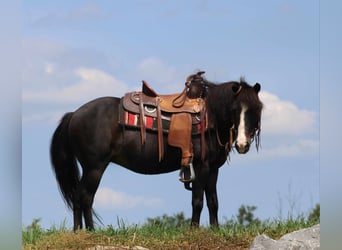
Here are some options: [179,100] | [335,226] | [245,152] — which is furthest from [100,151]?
[335,226]

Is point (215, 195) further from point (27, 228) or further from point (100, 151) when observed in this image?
point (27, 228)

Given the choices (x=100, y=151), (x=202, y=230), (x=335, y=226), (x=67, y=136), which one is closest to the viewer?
(x=335, y=226)

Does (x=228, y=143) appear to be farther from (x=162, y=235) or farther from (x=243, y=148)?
(x=162, y=235)

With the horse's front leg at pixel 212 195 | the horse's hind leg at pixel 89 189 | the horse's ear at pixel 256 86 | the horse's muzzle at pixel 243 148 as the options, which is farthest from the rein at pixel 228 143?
the horse's hind leg at pixel 89 189

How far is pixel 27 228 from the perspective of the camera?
7.05 m

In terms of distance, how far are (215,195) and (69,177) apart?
177 centimetres

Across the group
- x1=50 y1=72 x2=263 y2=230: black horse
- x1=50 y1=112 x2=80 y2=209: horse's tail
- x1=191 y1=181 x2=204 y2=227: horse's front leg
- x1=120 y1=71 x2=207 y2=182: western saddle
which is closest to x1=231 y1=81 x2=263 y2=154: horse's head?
x1=50 y1=72 x2=263 y2=230: black horse

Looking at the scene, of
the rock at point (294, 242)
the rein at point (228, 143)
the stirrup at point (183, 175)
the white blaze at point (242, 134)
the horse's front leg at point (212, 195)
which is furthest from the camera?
the horse's front leg at point (212, 195)

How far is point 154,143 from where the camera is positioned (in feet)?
24.8

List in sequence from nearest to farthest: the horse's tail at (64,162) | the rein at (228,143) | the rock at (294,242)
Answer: the rock at (294,242), the rein at (228,143), the horse's tail at (64,162)

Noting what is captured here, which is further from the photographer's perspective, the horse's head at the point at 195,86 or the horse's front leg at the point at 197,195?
the horse's head at the point at 195,86

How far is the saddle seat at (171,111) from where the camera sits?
24.4 feet

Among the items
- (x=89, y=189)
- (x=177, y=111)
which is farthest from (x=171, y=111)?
(x=89, y=189)

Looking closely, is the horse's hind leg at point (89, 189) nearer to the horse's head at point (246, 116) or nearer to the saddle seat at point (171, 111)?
the saddle seat at point (171, 111)
